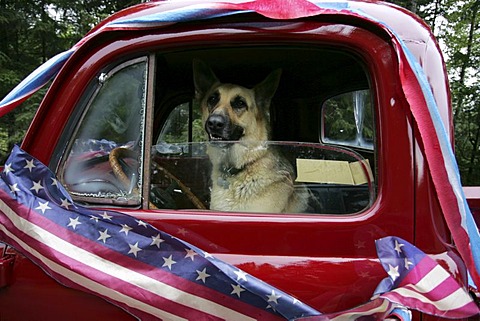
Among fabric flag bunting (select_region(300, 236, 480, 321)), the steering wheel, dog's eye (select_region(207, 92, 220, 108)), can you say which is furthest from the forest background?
fabric flag bunting (select_region(300, 236, 480, 321))

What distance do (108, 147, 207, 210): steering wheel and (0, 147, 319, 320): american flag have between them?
9.4 inches

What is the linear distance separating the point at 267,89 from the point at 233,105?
0.69ft

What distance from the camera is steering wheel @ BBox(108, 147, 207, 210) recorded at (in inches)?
63.1

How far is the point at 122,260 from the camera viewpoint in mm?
1332

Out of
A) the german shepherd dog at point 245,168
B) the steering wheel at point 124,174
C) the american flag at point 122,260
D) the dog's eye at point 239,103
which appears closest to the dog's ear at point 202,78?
the german shepherd dog at point 245,168

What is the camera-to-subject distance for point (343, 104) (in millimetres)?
2342

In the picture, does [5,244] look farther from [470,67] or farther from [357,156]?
[470,67]

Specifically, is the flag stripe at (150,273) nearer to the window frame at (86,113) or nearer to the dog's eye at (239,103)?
the window frame at (86,113)

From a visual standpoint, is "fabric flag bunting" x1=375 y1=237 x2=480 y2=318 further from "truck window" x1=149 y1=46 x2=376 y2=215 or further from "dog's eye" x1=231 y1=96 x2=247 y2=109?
"dog's eye" x1=231 y1=96 x2=247 y2=109

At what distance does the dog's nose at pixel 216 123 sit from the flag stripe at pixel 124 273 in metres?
1.00

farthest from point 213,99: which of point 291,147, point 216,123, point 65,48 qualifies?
point 65,48

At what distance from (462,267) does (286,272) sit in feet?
1.80

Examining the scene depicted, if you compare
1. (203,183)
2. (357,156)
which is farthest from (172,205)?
(357,156)

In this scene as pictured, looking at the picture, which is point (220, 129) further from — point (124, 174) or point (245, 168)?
point (124, 174)
